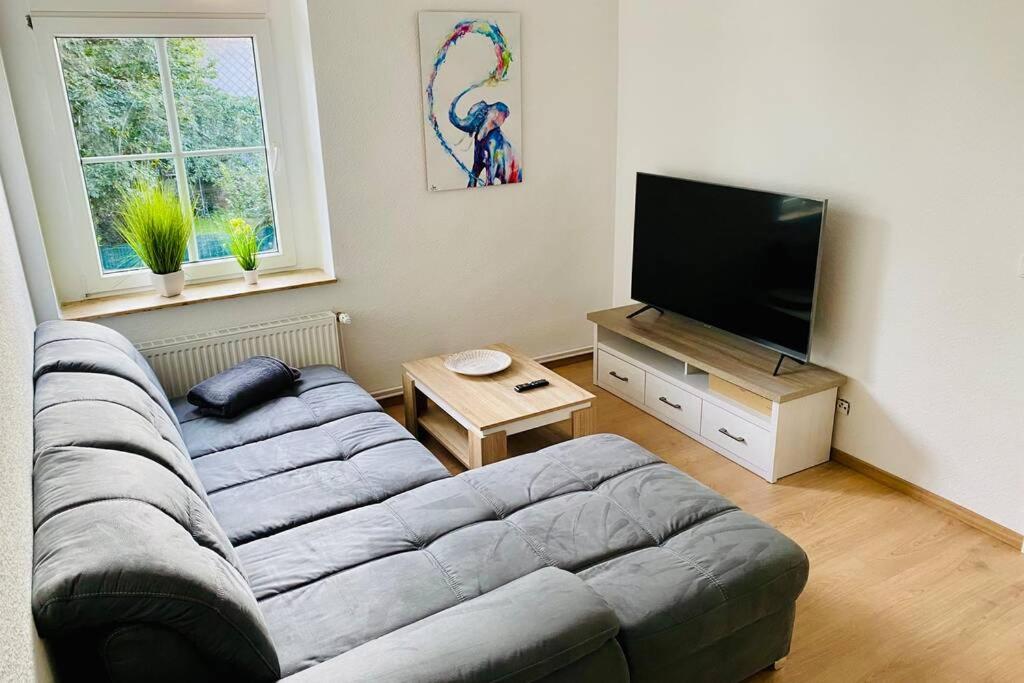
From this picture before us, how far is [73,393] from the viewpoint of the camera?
86.4 inches

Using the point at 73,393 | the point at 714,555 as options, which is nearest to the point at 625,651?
the point at 714,555

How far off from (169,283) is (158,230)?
241 mm

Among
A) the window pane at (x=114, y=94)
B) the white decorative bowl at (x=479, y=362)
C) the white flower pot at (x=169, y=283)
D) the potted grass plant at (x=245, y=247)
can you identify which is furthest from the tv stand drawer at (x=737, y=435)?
the window pane at (x=114, y=94)

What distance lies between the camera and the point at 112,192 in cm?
345

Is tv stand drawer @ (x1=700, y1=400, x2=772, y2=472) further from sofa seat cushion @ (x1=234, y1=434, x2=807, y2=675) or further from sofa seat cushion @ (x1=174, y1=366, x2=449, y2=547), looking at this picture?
sofa seat cushion @ (x1=174, y1=366, x2=449, y2=547)

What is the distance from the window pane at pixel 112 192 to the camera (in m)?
3.41

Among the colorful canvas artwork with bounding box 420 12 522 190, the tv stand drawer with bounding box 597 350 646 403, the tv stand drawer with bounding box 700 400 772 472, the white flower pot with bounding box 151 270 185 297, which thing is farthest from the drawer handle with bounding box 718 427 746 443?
the white flower pot with bounding box 151 270 185 297

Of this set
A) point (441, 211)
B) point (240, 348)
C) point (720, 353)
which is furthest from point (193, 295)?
point (720, 353)

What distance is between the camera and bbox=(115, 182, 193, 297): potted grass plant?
3377 millimetres

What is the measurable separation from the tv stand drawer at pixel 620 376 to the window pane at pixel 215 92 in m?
2.08

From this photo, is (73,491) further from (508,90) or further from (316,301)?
(508,90)

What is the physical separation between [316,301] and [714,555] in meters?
2.38

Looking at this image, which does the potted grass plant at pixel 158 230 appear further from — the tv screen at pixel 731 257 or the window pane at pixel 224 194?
the tv screen at pixel 731 257

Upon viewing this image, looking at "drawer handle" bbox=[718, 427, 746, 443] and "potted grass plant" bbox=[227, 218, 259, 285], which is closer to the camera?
"drawer handle" bbox=[718, 427, 746, 443]
